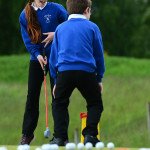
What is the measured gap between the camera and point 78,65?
7621 millimetres

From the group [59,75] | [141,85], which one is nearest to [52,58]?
[59,75]

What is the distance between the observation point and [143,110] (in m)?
17.8

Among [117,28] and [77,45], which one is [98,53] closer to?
[77,45]

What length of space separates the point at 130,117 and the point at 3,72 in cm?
1141

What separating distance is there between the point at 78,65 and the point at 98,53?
1.02 ft

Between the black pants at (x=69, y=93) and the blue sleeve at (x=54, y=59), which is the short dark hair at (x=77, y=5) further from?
the black pants at (x=69, y=93)

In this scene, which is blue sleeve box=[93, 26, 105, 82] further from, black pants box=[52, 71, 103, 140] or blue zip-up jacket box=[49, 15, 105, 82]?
black pants box=[52, 71, 103, 140]

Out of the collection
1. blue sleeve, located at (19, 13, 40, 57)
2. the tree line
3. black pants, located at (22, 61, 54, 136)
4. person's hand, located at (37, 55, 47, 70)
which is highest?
blue sleeve, located at (19, 13, 40, 57)

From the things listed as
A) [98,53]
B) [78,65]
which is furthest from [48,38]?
[78,65]

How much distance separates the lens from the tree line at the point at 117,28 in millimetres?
58000

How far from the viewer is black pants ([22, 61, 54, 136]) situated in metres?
8.75

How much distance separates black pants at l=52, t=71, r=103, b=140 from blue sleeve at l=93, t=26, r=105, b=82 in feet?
0.44

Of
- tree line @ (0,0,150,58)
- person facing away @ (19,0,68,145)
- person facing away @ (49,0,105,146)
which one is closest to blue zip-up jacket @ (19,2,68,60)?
person facing away @ (19,0,68,145)

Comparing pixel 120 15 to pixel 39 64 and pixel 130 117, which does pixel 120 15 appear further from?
pixel 39 64
